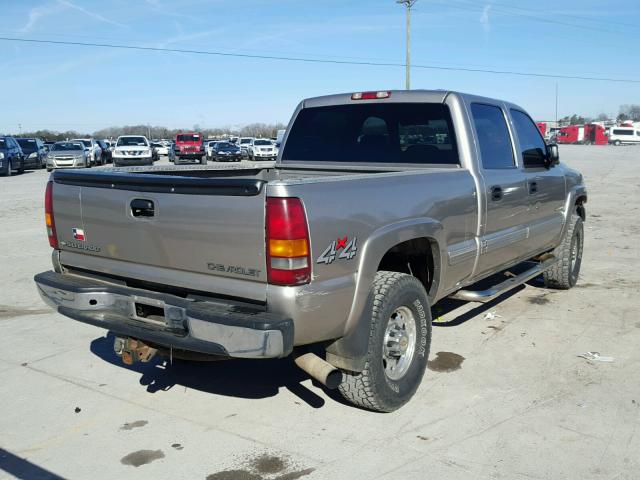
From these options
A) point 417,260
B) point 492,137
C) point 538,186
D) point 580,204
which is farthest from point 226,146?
point 417,260

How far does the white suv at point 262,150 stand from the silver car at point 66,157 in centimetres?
1543

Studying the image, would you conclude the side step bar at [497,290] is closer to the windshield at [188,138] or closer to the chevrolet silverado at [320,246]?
the chevrolet silverado at [320,246]

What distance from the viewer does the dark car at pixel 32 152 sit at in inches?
1216

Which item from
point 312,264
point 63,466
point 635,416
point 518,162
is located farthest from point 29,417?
point 518,162

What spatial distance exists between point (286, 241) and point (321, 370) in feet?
2.76

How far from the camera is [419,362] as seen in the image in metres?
4.16

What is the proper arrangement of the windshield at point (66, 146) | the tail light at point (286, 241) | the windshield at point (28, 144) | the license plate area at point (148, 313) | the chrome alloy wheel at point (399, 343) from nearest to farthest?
the tail light at point (286, 241), the license plate area at point (148, 313), the chrome alloy wheel at point (399, 343), the windshield at point (66, 146), the windshield at point (28, 144)

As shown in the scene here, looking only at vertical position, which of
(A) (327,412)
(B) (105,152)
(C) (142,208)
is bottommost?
(A) (327,412)

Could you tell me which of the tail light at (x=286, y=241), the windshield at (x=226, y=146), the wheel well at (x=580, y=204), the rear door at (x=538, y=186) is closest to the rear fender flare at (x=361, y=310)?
the tail light at (x=286, y=241)

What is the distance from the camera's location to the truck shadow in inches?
170

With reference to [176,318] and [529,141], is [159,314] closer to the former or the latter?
[176,318]

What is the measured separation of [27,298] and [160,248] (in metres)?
3.93

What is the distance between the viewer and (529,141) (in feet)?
20.0

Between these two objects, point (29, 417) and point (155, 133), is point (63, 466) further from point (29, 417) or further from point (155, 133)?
point (155, 133)
